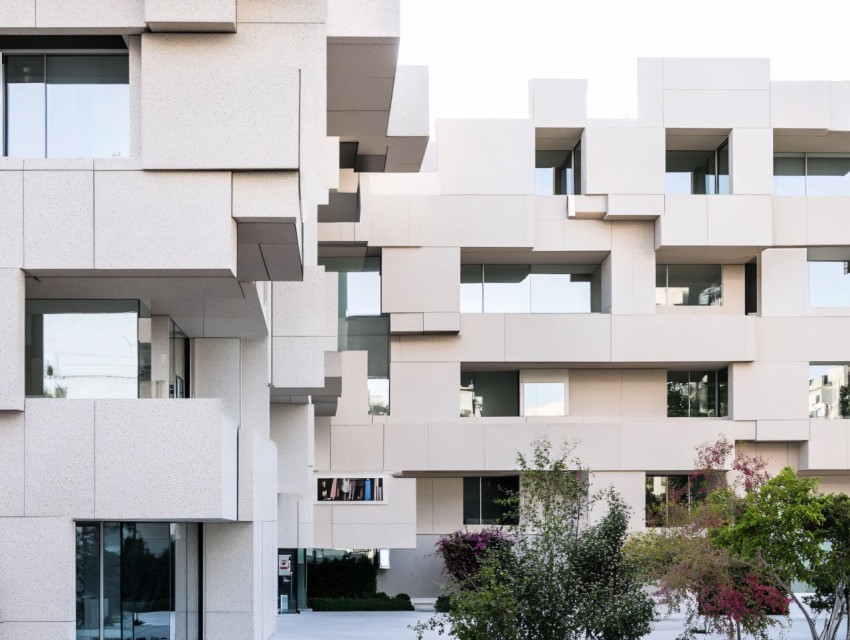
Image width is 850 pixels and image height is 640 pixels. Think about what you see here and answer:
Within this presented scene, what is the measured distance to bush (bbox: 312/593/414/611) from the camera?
40.9 meters

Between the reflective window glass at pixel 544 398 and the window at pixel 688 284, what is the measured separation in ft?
16.5

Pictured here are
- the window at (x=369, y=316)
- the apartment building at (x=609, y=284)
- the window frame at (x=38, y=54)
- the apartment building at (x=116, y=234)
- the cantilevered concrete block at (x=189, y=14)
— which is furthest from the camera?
the window at (x=369, y=316)

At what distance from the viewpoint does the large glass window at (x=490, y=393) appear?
45344 mm

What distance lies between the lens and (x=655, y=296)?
145ft

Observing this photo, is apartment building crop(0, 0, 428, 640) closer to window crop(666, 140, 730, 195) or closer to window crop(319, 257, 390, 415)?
window crop(319, 257, 390, 415)

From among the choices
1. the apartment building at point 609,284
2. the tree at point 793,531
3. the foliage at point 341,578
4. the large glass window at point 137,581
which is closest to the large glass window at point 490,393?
the apartment building at point 609,284

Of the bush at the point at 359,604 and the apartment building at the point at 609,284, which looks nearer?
the bush at the point at 359,604

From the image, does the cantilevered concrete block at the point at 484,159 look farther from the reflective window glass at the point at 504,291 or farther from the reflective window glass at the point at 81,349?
the reflective window glass at the point at 81,349

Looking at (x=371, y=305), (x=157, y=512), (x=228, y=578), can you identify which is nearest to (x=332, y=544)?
(x=371, y=305)

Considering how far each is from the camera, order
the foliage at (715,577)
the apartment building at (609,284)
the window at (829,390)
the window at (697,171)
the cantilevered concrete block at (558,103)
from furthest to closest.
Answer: the window at (697,171), the window at (829,390), the cantilevered concrete block at (558,103), the apartment building at (609,284), the foliage at (715,577)

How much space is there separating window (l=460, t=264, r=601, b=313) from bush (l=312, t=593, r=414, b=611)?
10900 mm

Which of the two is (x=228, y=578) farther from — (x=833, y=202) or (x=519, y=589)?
(x=833, y=202)

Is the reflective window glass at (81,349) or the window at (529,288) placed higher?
the window at (529,288)

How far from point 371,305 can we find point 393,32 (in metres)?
24.3
